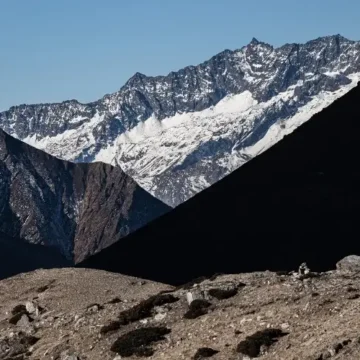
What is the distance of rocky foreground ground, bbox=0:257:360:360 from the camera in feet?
110

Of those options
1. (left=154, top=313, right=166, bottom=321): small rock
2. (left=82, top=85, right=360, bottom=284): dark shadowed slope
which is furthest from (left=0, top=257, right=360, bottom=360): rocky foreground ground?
(left=82, top=85, right=360, bottom=284): dark shadowed slope

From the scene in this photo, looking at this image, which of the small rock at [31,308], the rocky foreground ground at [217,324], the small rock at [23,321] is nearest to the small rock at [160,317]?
the rocky foreground ground at [217,324]

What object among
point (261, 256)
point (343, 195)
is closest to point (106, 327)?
point (261, 256)

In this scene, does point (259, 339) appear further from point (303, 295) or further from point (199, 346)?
point (303, 295)

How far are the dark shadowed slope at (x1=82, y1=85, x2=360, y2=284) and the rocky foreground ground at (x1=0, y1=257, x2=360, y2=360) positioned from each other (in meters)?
74.7

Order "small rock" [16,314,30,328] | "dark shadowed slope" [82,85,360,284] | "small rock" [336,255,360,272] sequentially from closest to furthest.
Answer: "small rock" [336,255,360,272], "small rock" [16,314,30,328], "dark shadowed slope" [82,85,360,284]

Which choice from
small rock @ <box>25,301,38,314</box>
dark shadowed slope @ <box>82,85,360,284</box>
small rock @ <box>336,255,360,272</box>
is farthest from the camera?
dark shadowed slope @ <box>82,85,360,284</box>

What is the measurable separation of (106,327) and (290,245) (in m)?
92.1

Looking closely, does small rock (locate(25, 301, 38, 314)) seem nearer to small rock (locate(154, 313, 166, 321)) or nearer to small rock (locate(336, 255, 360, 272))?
small rock (locate(154, 313, 166, 321))

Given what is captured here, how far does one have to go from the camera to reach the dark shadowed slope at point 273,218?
131 meters

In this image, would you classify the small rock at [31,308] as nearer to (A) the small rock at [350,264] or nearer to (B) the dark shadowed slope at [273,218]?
(A) the small rock at [350,264]

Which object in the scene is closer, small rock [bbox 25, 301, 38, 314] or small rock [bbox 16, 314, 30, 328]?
small rock [bbox 16, 314, 30, 328]

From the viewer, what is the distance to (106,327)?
41812mm

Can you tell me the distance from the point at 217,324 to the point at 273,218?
107 m
